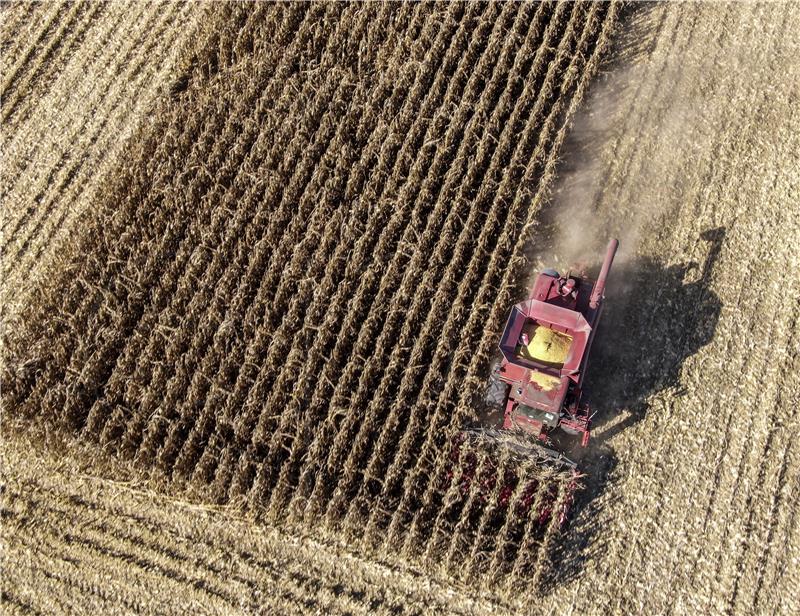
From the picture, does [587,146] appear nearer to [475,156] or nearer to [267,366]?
[475,156]

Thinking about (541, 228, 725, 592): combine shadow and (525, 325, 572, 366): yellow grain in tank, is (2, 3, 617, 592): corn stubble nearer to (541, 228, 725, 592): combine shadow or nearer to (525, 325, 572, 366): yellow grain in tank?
(541, 228, 725, 592): combine shadow

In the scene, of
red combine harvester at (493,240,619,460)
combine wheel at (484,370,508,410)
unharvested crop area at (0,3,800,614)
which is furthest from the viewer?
unharvested crop area at (0,3,800,614)

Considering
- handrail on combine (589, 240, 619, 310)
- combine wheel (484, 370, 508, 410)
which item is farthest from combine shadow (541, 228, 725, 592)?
combine wheel (484, 370, 508, 410)

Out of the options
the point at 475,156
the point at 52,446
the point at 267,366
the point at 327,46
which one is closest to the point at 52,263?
the point at 52,446

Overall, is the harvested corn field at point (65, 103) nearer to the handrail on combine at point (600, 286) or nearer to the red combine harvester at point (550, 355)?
the red combine harvester at point (550, 355)

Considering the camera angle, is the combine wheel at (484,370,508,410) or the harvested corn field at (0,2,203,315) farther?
the harvested corn field at (0,2,203,315)

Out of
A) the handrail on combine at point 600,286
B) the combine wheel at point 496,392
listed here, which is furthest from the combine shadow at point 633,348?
the combine wheel at point 496,392
